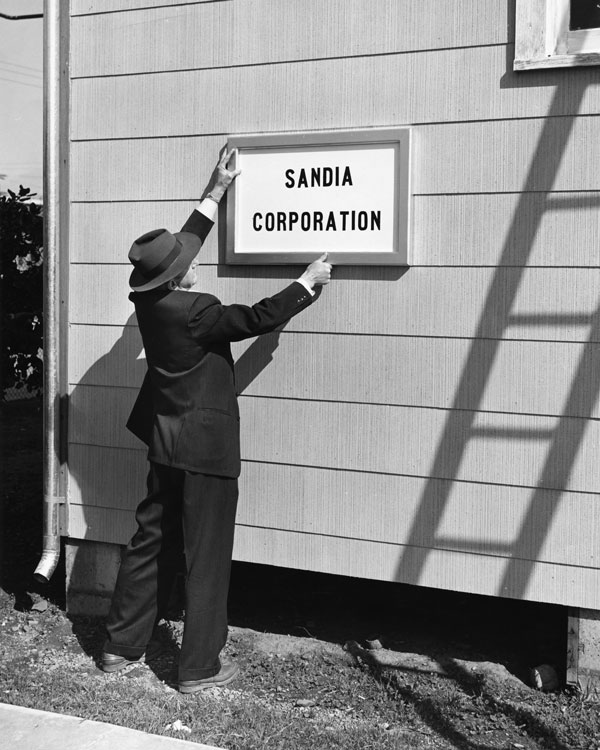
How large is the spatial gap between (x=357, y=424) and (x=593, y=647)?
1.40 m

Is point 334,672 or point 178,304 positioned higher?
point 178,304

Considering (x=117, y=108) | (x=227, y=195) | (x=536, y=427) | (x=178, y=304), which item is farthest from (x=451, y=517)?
(x=117, y=108)

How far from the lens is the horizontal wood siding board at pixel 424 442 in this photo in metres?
4.10

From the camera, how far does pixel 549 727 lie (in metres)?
3.94

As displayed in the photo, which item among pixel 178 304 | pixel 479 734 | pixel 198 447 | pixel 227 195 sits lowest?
pixel 479 734

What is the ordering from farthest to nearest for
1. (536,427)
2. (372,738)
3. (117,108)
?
(117,108) < (536,427) < (372,738)

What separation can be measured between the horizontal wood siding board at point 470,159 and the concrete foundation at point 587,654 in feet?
5.94

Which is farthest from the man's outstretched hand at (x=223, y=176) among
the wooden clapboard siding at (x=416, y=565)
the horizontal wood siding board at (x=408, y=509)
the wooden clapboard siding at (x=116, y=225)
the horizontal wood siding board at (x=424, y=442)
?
the wooden clapboard siding at (x=416, y=565)

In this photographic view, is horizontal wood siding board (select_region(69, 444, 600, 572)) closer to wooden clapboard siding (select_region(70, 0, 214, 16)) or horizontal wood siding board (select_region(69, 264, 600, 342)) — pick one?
horizontal wood siding board (select_region(69, 264, 600, 342))

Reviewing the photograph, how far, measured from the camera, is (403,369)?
14.3ft

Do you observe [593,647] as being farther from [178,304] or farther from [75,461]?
[75,461]

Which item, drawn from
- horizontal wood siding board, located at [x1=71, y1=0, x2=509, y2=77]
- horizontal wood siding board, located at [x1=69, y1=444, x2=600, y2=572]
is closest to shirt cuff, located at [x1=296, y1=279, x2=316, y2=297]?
horizontal wood siding board, located at [x1=69, y1=444, x2=600, y2=572]

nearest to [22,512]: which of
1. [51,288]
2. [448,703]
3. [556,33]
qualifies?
[51,288]

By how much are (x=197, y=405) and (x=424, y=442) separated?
1.02 metres
